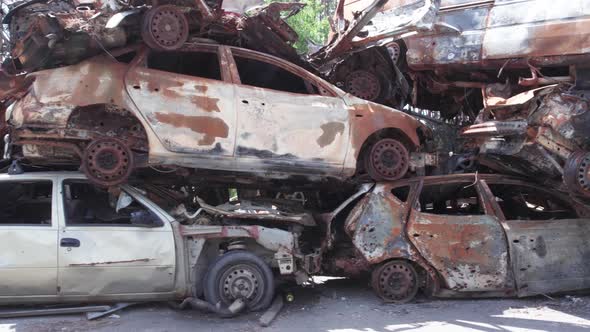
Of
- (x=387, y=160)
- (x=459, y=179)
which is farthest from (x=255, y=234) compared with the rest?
(x=459, y=179)

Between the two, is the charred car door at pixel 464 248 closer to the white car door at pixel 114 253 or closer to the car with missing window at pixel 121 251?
the car with missing window at pixel 121 251

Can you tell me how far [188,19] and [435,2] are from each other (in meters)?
3.02

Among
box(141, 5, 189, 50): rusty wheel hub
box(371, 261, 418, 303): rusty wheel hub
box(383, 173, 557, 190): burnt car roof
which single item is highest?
box(141, 5, 189, 50): rusty wheel hub

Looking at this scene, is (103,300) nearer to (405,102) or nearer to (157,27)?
→ (157,27)

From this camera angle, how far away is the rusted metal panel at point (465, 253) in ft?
19.8

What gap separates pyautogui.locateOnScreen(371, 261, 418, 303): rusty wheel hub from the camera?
608cm

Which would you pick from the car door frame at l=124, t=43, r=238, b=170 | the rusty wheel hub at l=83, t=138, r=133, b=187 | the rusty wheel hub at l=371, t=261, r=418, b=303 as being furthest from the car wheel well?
the rusty wheel hub at l=83, t=138, r=133, b=187

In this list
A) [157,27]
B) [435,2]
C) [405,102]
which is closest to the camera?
[157,27]

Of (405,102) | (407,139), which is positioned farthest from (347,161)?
(405,102)

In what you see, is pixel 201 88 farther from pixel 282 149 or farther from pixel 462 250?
pixel 462 250

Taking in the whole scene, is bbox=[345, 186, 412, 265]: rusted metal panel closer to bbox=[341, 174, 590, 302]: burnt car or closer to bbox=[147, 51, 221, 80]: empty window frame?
bbox=[341, 174, 590, 302]: burnt car

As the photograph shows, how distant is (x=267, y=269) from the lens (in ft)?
18.6

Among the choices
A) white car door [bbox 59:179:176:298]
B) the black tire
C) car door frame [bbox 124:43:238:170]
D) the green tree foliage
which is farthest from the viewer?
the green tree foliage

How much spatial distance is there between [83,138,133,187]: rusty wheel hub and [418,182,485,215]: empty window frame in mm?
3360
